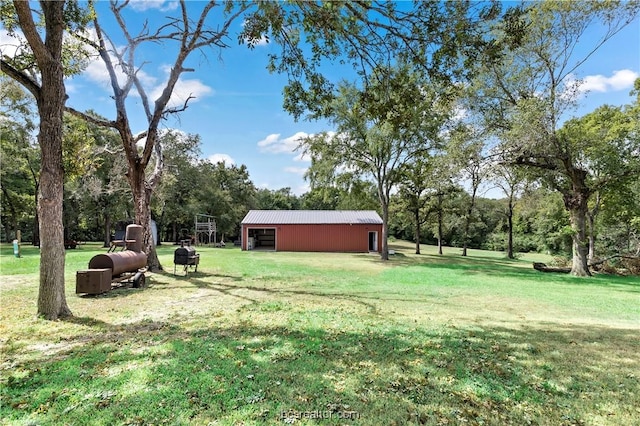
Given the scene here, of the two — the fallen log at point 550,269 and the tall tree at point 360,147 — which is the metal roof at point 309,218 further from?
the fallen log at point 550,269

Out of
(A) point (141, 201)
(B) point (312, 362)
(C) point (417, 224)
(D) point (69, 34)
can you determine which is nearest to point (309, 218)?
(C) point (417, 224)

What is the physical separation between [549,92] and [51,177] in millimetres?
18132

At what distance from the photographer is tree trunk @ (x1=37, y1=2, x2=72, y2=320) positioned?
18.6 ft

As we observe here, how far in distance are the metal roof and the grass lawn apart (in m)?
20.8

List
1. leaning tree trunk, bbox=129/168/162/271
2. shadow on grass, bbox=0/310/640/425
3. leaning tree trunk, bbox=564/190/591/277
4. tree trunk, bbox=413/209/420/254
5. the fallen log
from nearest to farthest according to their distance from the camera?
shadow on grass, bbox=0/310/640/425
leaning tree trunk, bbox=129/168/162/271
leaning tree trunk, bbox=564/190/591/277
the fallen log
tree trunk, bbox=413/209/420/254

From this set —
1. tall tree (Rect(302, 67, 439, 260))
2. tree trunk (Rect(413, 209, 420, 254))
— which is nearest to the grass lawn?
tall tree (Rect(302, 67, 439, 260))

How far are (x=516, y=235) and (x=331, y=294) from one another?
4189cm

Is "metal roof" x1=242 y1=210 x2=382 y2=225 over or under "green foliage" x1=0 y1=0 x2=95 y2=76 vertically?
under

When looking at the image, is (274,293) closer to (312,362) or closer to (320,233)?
(312,362)

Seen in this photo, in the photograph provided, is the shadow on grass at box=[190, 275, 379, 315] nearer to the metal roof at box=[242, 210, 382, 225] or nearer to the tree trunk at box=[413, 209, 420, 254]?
the metal roof at box=[242, 210, 382, 225]

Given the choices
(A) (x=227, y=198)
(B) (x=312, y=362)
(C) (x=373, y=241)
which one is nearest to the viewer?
(B) (x=312, y=362)

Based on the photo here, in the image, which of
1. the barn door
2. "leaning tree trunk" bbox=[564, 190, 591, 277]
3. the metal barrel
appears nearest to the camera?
the metal barrel

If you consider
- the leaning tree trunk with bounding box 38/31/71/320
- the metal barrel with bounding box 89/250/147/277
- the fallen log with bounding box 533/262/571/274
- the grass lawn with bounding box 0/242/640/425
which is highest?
Answer: the leaning tree trunk with bounding box 38/31/71/320

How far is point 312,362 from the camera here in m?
3.88
